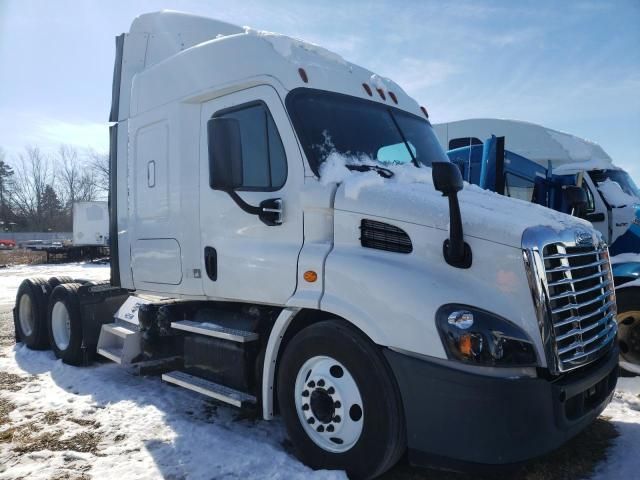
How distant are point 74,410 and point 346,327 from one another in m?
3.14

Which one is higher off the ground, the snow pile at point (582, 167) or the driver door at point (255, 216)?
the snow pile at point (582, 167)

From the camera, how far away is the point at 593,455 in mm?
3656

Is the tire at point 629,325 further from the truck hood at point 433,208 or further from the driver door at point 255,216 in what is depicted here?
the driver door at point 255,216

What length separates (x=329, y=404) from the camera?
11.1 ft

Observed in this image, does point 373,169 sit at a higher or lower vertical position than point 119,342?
higher

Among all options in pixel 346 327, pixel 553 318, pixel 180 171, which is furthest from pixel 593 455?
pixel 180 171

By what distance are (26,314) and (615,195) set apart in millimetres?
9172

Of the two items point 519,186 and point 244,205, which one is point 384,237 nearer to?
point 244,205

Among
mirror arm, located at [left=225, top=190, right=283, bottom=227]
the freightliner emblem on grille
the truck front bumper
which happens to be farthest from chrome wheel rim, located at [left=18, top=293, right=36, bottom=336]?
the freightliner emblem on grille

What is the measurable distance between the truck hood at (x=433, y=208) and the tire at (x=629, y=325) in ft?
8.08

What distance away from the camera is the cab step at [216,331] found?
159 inches

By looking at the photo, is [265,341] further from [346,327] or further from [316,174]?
[316,174]

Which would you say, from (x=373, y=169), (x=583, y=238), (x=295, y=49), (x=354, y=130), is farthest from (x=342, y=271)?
(x=295, y=49)

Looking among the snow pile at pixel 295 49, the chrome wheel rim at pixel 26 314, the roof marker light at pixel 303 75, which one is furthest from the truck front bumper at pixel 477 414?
the chrome wheel rim at pixel 26 314
